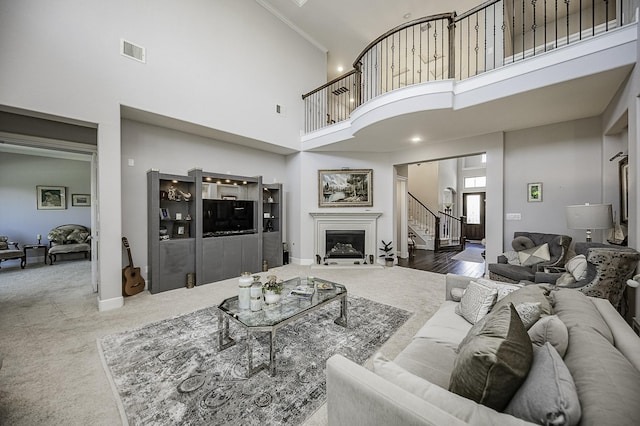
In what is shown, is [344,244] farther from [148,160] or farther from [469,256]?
[148,160]

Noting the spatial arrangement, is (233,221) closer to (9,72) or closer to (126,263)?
(126,263)

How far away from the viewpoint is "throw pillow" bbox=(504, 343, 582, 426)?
73cm

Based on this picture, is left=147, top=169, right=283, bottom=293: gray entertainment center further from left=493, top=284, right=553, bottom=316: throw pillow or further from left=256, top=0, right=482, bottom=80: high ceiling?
left=493, top=284, right=553, bottom=316: throw pillow

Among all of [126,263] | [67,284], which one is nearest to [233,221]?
[126,263]

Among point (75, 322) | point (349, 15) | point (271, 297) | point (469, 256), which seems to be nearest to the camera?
point (271, 297)

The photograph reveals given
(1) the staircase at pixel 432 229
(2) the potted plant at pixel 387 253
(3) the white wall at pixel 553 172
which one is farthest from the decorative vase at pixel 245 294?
(1) the staircase at pixel 432 229

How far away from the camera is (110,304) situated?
3381 millimetres

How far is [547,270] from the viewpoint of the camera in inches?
134

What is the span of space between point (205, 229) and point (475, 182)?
11371 mm

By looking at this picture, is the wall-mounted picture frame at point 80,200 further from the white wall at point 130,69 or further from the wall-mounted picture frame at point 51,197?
the white wall at point 130,69

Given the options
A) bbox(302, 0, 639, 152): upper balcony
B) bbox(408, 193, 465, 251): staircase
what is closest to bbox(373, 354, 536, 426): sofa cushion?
bbox(302, 0, 639, 152): upper balcony

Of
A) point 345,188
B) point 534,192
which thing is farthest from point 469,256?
point 345,188

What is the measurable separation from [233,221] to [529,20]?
7.56m

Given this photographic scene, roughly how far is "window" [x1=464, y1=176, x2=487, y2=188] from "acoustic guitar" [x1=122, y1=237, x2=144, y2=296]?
12.4 meters
